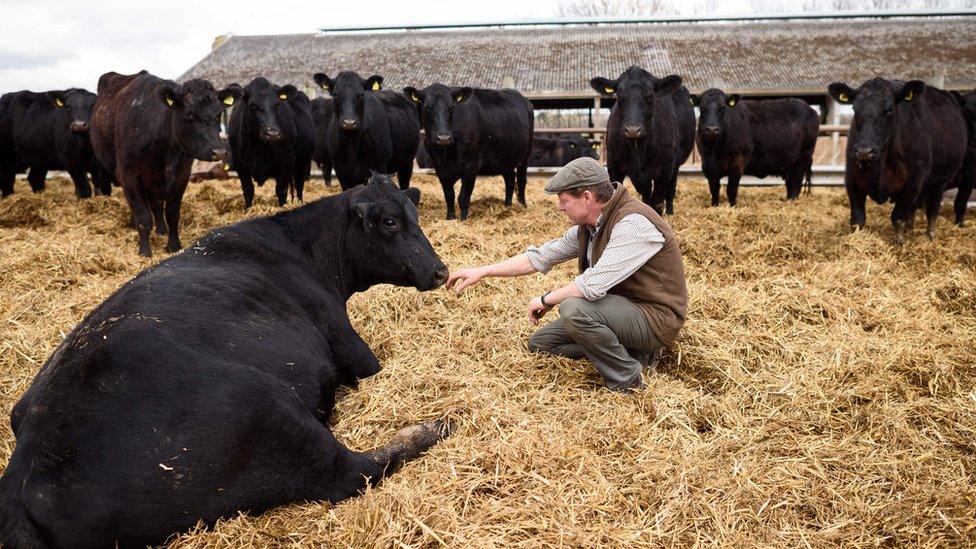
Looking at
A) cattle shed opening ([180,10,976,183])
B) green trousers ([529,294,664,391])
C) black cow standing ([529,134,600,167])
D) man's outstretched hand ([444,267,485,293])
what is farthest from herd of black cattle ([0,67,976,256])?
cattle shed opening ([180,10,976,183])

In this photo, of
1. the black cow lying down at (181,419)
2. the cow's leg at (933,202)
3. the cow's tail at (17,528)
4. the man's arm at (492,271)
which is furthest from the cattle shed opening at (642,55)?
the cow's tail at (17,528)

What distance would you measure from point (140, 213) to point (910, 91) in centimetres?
985

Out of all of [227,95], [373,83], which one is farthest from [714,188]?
[227,95]

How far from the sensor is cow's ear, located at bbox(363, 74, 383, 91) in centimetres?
1133

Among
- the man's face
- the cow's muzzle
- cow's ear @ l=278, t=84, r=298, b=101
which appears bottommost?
the cow's muzzle

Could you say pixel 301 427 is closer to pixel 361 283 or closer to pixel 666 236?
pixel 361 283

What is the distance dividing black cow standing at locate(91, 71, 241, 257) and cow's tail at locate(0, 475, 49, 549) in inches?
230

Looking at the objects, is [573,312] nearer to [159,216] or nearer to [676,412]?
[676,412]

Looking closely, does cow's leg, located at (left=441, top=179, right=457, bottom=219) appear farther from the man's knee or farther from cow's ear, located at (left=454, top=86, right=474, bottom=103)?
the man's knee

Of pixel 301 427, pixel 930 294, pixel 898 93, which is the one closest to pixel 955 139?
pixel 898 93

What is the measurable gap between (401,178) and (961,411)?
32.5 ft

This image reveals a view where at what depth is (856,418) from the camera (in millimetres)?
3898

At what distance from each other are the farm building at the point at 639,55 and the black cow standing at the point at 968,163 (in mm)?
13160

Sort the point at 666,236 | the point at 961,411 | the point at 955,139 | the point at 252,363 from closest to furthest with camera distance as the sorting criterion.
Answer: the point at 252,363 < the point at 961,411 < the point at 666,236 < the point at 955,139
